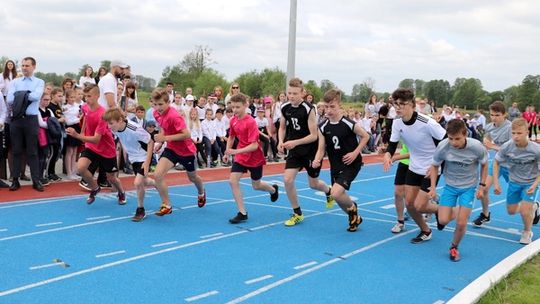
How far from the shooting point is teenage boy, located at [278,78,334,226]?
7.28 metres

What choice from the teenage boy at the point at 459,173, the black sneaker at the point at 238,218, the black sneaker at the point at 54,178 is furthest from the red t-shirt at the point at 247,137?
the black sneaker at the point at 54,178

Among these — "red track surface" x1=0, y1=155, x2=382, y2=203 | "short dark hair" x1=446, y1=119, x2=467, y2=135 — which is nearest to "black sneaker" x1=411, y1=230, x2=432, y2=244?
"short dark hair" x1=446, y1=119, x2=467, y2=135

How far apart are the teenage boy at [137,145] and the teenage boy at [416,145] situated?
3420 millimetres

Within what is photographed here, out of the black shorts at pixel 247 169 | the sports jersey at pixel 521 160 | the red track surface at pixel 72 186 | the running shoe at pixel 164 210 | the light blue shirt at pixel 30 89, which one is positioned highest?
the light blue shirt at pixel 30 89

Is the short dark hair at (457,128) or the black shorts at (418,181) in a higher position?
the short dark hair at (457,128)

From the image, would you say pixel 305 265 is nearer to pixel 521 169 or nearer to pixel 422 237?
pixel 422 237

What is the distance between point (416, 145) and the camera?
21.6ft

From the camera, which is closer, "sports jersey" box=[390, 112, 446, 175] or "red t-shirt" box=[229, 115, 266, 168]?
"sports jersey" box=[390, 112, 446, 175]

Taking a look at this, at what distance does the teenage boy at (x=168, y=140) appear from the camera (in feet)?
23.8

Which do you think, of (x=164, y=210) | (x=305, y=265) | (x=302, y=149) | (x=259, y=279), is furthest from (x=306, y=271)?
(x=164, y=210)

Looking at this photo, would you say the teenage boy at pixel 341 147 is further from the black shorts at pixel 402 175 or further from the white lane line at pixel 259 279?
the white lane line at pixel 259 279

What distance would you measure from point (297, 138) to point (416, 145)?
5.72 ft

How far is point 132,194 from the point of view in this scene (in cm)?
923

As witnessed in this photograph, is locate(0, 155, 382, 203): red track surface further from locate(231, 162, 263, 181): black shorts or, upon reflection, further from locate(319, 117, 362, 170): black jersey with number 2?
locate(319, 117, 362, 170): black jersey with number 2
